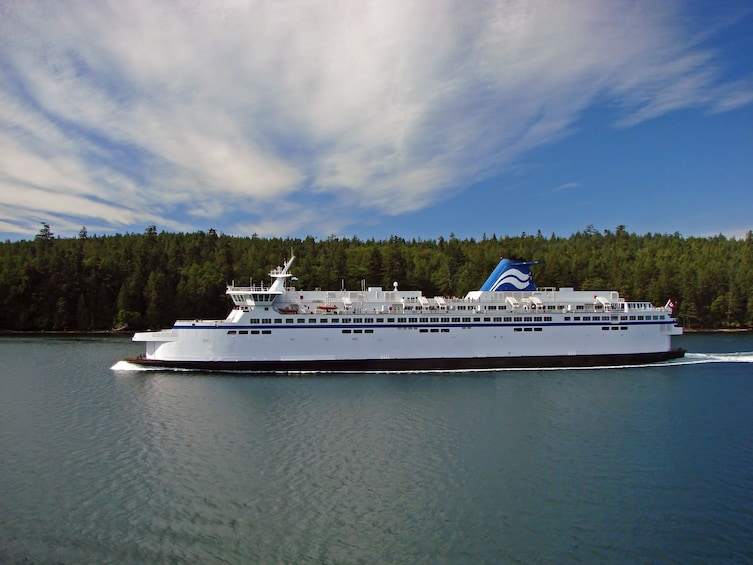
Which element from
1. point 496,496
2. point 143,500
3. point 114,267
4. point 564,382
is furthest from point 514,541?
point 114,267

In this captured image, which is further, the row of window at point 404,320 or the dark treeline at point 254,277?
the dark treeline at point 254,277

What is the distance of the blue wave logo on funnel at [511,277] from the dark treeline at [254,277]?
41866 mm

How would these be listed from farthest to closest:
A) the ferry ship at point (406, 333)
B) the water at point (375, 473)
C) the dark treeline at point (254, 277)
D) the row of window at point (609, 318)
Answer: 1. the dark treeline at point (254, 277)
2. the row of window at point (609, 318)
3. the ferry ship at point (406, 333)
4. the water at point (375, 473)

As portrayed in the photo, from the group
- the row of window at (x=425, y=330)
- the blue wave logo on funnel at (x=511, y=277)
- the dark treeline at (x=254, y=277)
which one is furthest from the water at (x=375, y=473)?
the dark treeline at (x=254, y=277)

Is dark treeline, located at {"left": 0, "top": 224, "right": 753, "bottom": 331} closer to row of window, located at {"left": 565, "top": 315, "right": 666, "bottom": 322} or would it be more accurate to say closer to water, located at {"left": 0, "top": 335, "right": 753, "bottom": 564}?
row of window, located at {"left": 565, "top": 315, "right": 666, "bottom": 322}

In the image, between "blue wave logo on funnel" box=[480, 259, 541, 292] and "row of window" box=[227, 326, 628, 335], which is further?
"blue wave logo on funnel" box=[480, 259, 541, 292]

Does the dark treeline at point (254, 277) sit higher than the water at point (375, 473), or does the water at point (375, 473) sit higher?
the dark treeline at point (254, 277)

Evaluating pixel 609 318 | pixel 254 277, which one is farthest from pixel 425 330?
pixel 254 277

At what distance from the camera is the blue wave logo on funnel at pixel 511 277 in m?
42.0

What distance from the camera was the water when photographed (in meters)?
13.7

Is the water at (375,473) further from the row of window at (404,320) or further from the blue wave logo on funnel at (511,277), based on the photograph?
the blue wave logo on funnel at (511,277)

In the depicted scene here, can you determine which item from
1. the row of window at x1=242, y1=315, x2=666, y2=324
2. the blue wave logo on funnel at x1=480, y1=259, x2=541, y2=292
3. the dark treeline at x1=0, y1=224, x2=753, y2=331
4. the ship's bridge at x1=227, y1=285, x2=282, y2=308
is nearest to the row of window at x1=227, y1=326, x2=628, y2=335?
the row of window at x1=242, y1=315, x2=666, y2=324

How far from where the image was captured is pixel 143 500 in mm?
16078

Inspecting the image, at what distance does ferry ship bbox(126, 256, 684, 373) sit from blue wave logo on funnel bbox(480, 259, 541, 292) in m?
0.81
